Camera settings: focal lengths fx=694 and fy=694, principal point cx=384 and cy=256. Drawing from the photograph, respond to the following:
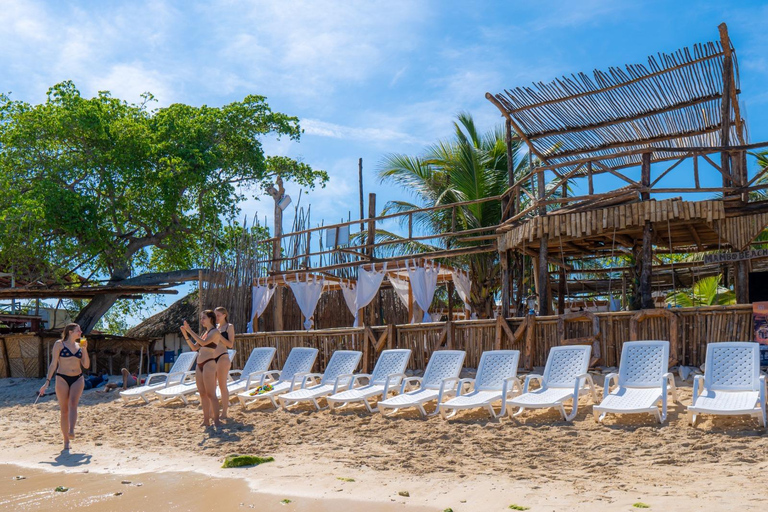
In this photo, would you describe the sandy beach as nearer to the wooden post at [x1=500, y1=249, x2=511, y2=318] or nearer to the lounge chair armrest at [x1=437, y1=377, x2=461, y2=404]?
the lounge chair armrest at [x1=437, y1=377, x2=461, y2=404]

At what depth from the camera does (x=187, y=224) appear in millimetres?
18625

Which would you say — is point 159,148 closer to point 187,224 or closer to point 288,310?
point 187,224

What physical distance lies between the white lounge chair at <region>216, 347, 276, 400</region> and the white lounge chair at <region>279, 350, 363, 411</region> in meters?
0.81

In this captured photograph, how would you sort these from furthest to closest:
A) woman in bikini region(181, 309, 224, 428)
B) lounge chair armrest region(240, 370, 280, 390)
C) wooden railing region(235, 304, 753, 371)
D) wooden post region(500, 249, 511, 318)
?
1. wooden post region(500, 249, 511, 318)
2. lounge chair armrest region(240, 370, 280, 390)
3. wooden railing region(235, 304, 753, 371)
4. woman in bikini region(181, 309, 224, 428)

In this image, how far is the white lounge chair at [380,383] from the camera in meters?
7.99

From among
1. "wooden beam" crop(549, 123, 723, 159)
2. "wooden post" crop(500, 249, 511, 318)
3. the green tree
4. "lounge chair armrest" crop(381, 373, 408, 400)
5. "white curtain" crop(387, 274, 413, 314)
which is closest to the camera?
"lounge chair armrest" crop(381, 373, 408, 400)

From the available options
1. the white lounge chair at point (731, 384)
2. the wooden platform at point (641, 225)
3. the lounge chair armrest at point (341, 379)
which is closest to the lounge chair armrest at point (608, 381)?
the white lounge chair at point (731, 384)

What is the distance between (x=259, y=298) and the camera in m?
14.1

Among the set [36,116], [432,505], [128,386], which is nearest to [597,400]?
[432,505]

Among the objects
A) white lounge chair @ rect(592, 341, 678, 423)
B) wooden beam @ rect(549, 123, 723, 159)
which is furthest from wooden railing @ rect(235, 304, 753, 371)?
wooden beam @ rect(549, 123, 723, 159)

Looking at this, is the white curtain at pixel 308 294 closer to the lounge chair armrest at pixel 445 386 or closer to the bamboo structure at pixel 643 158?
the bamboo structure at pixel 643 158

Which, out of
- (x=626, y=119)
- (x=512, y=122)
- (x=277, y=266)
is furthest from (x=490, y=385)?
(x=277, y=266)

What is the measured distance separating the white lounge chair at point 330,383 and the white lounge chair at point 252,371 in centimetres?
81

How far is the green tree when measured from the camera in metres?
16.1
